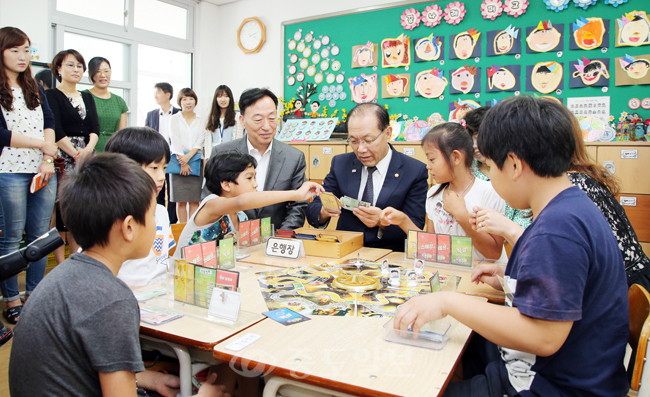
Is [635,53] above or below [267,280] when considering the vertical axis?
above

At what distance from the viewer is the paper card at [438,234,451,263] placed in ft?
6.15

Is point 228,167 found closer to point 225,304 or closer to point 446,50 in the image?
point 225,304

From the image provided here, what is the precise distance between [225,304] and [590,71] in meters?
4.29

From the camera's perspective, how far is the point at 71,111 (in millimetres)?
3545

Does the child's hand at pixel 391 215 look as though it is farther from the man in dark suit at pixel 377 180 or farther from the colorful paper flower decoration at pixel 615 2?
the colorful paper flower decoration at pixel 615 2

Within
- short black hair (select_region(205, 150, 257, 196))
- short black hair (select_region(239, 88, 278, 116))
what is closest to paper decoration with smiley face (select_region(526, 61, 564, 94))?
short black hair (select_region(239, 88, 278, 116))

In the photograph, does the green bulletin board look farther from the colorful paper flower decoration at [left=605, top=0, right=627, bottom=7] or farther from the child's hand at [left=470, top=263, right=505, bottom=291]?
the child's hand at [left=470, top=263, right=505, bottom=291]

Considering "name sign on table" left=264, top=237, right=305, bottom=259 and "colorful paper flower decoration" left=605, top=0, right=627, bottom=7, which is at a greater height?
"colorful paper flower decoration" left=605, top=0, right=627, bottom=7

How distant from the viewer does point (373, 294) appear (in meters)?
1.48

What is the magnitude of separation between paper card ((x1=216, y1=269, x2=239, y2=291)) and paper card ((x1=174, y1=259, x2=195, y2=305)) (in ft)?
0.39

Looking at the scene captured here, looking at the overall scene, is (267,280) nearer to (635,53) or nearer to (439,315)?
(439,315)

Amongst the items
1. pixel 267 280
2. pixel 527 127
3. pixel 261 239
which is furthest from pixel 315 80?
pixel 527 127

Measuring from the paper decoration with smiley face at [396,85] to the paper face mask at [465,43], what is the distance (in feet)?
1.95

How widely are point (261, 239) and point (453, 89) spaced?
3.36 meters
